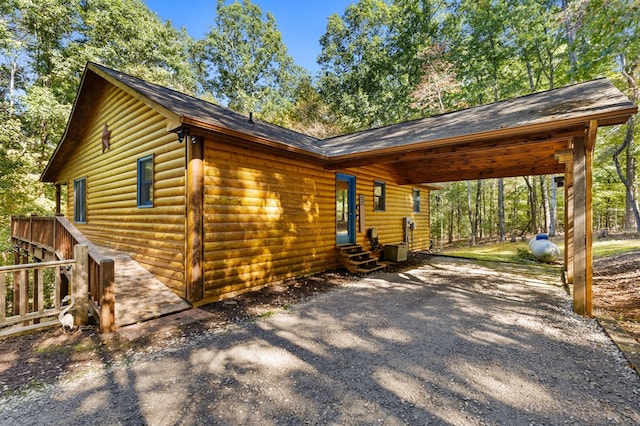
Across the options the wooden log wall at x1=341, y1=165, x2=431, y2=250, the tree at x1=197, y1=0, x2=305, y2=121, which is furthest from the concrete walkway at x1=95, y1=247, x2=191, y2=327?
the tree at x1=197, y1=0, x2=305, y2=121

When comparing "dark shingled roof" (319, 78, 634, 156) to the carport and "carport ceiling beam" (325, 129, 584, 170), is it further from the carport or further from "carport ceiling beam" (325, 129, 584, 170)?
"carport ceiling beam" (325, 129, 584, 170)

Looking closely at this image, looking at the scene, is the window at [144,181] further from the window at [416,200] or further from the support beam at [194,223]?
the window at [416,200]

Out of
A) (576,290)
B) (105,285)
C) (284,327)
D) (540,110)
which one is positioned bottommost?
(284,327)

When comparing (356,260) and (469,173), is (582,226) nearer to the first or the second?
(356,260)

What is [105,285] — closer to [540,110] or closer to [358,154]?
[358,154]

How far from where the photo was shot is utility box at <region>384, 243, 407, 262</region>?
9.08 m

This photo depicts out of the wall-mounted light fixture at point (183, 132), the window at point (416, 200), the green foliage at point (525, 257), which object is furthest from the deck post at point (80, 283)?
the window at point (416, 200)

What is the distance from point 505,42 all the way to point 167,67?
71.8ft

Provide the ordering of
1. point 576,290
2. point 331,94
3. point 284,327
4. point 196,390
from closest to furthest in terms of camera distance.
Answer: point 196,390 → point 284,327 → point 576,290 → point 331,94

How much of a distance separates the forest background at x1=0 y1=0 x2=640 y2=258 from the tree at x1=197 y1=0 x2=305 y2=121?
90 millimetres

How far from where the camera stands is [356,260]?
795cm

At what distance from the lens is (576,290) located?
434cm

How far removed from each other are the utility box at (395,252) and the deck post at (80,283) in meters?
7.67

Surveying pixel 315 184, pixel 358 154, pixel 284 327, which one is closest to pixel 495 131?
pixel 358 154
